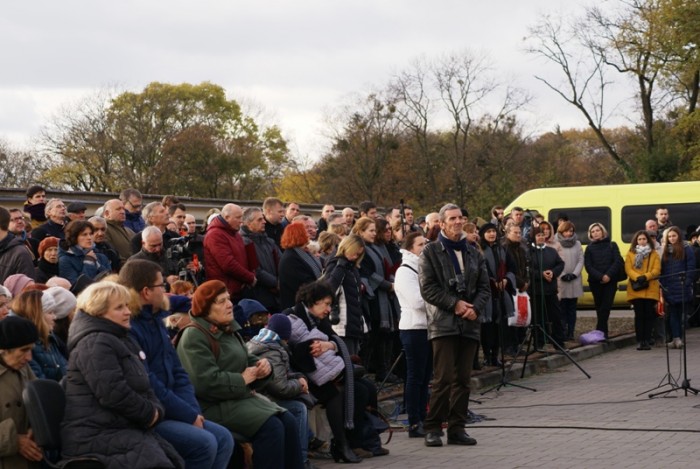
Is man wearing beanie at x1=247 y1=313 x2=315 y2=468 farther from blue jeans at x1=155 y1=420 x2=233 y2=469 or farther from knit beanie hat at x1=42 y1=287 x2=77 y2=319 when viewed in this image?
knit beanie hat at x1=42 y1=287 x2=77 y2=319

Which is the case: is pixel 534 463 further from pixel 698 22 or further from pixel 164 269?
pixel 698 22

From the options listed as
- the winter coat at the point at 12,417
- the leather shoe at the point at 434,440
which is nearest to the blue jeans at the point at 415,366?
the leather shoe at the point at 434,440

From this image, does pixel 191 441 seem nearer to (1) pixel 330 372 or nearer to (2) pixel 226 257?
(1) pixel 330 372

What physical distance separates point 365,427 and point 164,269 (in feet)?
9.44

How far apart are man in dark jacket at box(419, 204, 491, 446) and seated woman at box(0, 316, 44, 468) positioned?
4.84m

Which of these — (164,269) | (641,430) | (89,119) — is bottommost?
(641,430)

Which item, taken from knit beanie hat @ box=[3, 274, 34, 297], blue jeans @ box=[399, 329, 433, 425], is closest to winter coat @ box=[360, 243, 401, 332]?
blue jeans @ box=[399, 329, 433, 425]

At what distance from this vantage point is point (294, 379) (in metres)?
9.89

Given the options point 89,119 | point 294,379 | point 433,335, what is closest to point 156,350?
point 294,379

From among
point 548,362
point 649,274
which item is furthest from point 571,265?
point 548,362

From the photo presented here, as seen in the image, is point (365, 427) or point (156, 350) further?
point (365, 427)

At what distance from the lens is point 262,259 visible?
44.8ft

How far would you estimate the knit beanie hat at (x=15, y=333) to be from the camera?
7102 millimetres

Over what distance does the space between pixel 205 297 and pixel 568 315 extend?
12.9 m
